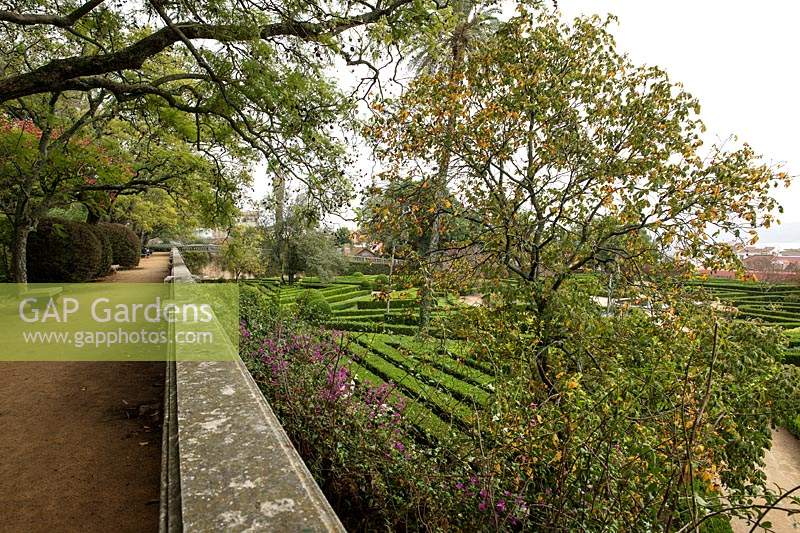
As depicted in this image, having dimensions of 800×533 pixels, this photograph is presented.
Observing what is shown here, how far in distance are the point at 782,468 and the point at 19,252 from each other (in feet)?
54.5

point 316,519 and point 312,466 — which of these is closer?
point 316,519

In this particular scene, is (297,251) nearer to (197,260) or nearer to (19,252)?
(197,260)

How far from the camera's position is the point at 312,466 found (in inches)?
91.4

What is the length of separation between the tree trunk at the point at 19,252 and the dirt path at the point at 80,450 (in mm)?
6919

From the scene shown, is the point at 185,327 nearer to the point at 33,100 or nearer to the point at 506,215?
the point at 506,215

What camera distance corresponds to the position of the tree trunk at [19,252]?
10.3 metres

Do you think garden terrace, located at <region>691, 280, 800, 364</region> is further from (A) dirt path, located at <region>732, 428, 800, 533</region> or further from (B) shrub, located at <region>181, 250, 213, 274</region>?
(B) shrub, located at <region>181, 250, 213, 274</region>

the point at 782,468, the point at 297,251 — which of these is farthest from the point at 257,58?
the point at 297,251

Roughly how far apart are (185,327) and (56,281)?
1320cm

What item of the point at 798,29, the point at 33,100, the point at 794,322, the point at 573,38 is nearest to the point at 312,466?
the point at 573,38

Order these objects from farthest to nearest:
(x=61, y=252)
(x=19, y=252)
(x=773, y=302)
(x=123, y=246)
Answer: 1. (x=123, y=246)
2. (x=773, y=302)
3. (x=61, y=252)
4. (x=19, y=252)

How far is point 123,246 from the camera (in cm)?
2128

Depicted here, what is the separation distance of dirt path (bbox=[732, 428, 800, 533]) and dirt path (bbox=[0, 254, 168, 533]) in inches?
267

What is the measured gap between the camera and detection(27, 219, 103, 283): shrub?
13031 millimetres
